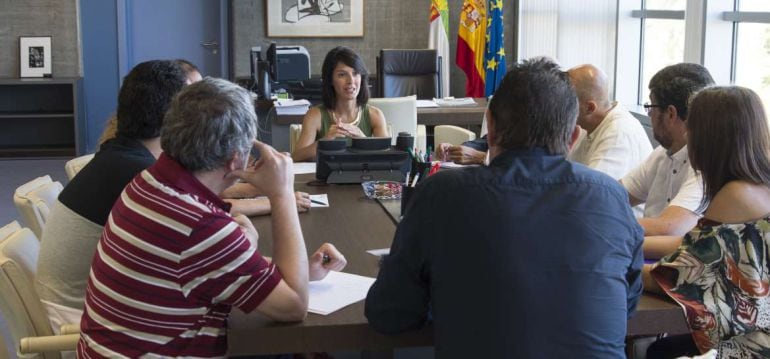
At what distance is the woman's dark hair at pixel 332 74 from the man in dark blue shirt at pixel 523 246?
2.84 metres

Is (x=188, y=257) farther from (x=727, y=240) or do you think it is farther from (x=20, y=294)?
(x=727, y=240)

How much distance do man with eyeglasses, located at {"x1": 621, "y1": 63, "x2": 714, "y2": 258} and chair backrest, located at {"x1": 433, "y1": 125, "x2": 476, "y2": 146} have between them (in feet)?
5.72

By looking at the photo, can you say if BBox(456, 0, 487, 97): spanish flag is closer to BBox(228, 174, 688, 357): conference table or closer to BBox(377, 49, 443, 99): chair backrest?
BBox(377, 49, 443, 99): chair backrest

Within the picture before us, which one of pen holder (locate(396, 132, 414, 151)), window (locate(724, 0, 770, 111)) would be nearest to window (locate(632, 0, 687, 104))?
window (locate(724, 0, 770, 111))

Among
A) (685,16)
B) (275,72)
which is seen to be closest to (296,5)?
(275,72)

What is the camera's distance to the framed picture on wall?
9562 millimetres

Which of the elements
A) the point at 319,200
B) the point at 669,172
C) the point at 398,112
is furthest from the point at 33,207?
the point at 398,112

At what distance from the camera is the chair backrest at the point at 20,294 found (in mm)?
2408

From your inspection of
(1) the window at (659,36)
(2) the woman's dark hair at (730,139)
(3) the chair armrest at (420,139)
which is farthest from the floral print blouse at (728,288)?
(1) the window at (659,36)

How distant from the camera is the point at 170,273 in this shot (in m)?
1.88

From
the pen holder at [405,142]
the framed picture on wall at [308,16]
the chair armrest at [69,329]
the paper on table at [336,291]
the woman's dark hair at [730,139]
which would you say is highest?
the framed picture on wall at [308,16]

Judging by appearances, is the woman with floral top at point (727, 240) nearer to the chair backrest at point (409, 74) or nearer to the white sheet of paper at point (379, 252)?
the white sheet of paper at point (379, 252)

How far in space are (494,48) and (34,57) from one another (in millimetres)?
4529

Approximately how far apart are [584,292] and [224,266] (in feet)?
2.34
